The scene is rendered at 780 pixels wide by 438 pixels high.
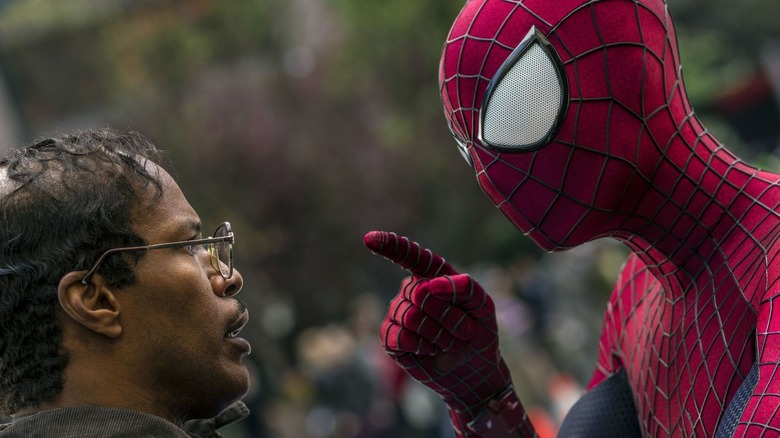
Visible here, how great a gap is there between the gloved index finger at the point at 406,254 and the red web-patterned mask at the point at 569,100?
0.74 ft

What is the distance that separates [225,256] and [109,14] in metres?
18.8

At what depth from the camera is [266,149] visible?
17109 mm

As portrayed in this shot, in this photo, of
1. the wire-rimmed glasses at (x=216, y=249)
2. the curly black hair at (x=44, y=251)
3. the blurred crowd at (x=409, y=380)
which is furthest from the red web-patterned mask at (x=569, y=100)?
the blurred crowd at (x=409, y=380)

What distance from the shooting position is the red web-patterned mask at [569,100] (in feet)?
6.36

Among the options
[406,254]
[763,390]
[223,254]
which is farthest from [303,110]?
[763,390]

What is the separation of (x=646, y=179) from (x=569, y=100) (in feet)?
0.73

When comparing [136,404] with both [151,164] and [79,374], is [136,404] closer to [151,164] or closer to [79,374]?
[79,374]

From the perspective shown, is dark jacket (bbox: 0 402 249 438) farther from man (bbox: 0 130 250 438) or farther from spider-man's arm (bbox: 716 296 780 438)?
spider-man's arm (bbox: 716 296 780 438)

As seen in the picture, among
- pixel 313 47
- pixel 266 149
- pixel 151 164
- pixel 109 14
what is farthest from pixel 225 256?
pixel 109 14

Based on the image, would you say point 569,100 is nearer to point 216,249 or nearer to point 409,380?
point 216,249

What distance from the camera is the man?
2.02 m

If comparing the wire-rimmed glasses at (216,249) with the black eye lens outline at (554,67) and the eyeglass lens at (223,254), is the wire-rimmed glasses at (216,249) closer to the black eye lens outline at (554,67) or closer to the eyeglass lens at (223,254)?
the eyeglass lens at (223,254)

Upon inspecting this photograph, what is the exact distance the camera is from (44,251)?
2029mm

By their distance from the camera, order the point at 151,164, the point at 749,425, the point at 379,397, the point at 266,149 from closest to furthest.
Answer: the point at 749,425
the point at 151,164
the point at 379,397
the point at 266,149
